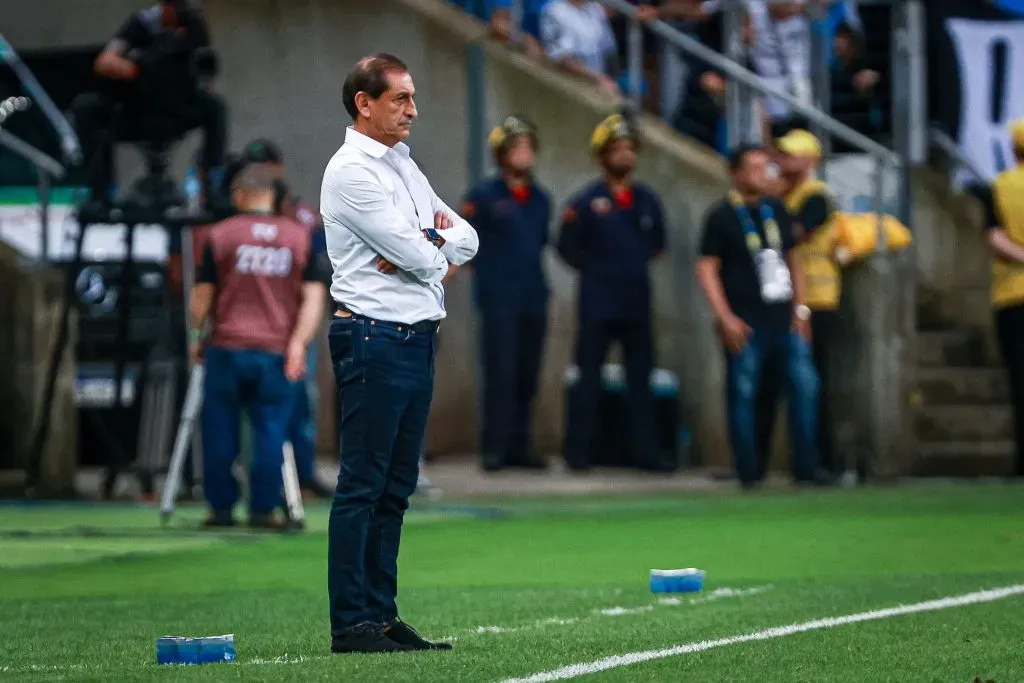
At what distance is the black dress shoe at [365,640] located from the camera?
291 inches

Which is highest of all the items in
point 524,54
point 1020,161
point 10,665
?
point 524,54

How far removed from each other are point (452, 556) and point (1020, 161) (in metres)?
6.31

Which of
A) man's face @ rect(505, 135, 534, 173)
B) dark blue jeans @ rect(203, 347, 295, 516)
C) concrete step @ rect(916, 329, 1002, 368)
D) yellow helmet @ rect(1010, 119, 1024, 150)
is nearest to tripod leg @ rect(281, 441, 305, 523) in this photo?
dark blue jeans @ rect(203, 347, 295, 516)

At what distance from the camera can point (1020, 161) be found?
1605 cm

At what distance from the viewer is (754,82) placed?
728 inches

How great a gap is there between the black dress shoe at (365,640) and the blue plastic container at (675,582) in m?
2.41

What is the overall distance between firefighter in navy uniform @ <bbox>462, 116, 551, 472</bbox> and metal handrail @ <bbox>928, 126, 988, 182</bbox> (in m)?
4.38

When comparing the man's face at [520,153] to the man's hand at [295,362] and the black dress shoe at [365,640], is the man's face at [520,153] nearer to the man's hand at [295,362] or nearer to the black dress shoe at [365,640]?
the man's hand at [295,362]

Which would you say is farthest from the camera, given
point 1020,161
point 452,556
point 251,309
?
point 1020,161

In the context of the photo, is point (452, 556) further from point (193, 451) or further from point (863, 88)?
point (863, 88)

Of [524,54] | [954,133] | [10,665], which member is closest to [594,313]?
[524,54]

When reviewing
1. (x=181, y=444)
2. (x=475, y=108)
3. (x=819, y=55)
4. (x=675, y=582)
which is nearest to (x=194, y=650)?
(x=675, y=582)

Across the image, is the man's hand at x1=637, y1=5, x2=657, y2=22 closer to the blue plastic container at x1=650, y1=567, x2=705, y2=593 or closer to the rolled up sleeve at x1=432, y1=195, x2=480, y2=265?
the blue plastic container at x1=650, y1=567, x2=705, y2=593

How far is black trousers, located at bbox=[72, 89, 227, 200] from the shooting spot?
1517 cm
